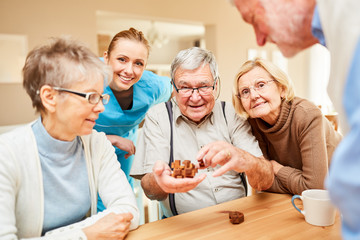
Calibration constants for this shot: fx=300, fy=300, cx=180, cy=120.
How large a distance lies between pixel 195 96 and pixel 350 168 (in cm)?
128

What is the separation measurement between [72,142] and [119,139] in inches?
32.9

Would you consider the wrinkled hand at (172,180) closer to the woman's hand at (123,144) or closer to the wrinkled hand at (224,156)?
the wrinkled hand at (224,156)

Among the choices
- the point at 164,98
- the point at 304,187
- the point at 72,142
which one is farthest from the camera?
the point at 164,98

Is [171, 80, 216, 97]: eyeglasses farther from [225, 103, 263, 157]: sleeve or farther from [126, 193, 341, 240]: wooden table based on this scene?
[126, 193, 341, 240]: wooden table

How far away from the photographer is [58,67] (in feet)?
3.81

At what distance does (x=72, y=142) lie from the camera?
4.13 ft

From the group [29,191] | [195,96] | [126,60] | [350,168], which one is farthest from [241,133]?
[350,168]

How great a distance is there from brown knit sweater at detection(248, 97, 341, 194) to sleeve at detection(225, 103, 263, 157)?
8cm

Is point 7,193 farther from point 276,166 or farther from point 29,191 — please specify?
point 276,166

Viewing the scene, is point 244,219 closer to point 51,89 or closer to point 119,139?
point 51,89

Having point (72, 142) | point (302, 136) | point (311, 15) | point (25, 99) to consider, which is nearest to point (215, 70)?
point (302, 136)

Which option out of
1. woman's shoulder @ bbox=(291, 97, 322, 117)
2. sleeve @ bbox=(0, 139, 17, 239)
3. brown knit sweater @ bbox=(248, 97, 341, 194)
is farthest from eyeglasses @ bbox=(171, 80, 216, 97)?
sleeve @ bbox=(0, 139, 17, 239)

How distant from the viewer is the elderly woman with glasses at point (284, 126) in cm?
157

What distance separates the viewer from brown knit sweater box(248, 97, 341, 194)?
5.10ft
